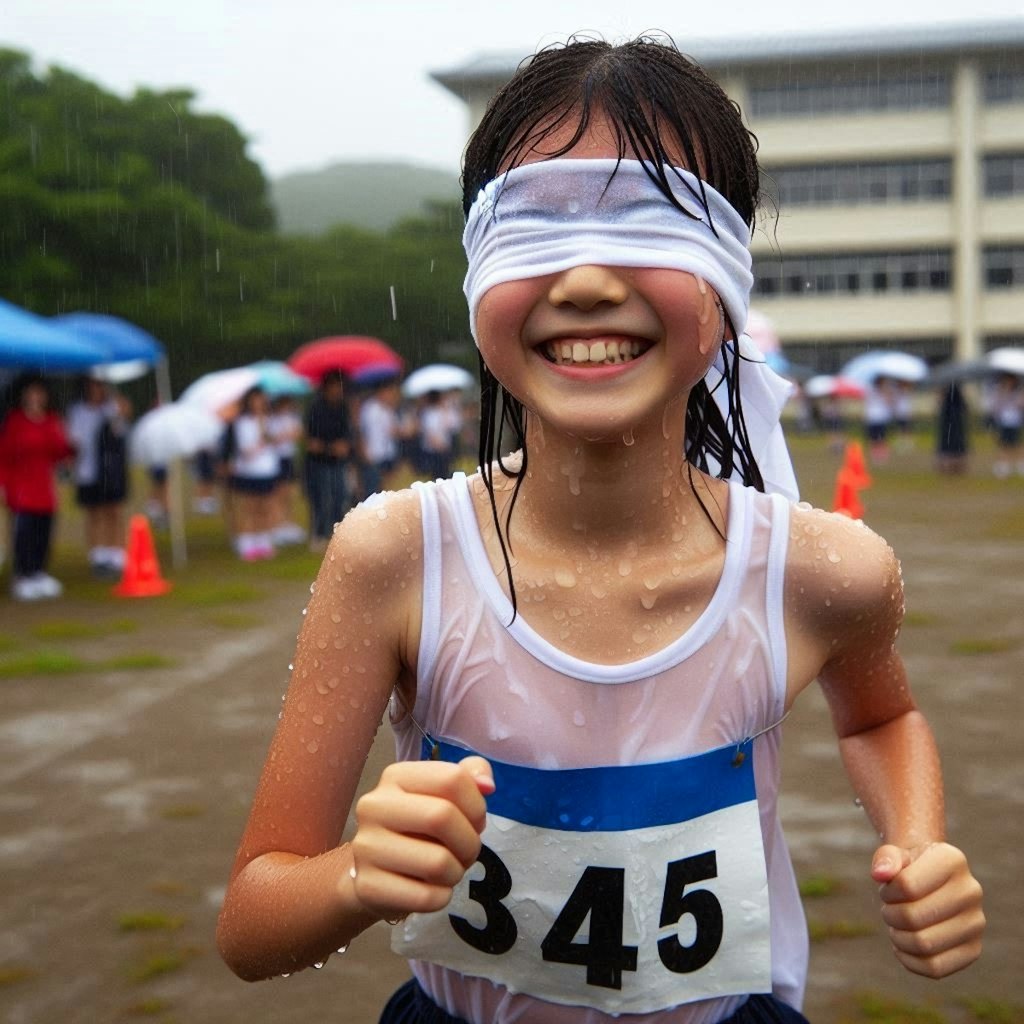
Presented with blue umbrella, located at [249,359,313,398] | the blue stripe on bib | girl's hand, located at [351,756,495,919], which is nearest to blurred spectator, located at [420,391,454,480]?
blue umbrella, located at [249,359,313,398]

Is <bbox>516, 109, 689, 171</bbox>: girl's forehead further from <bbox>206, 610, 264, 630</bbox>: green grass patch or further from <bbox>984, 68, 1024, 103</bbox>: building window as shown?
<bbox>984, 68, 1024, 103</bbox>: building window

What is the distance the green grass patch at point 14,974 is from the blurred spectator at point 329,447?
7.95 meters

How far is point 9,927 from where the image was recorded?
405 centimetres

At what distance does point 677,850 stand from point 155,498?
50.2ft

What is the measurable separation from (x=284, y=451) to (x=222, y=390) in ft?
2.88

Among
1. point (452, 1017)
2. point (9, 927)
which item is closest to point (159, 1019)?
point (9, 927)

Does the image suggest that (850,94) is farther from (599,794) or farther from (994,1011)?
(599,794)

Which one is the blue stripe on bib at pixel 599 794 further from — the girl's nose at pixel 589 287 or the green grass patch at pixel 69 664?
the green grass patch at pixel 69 664

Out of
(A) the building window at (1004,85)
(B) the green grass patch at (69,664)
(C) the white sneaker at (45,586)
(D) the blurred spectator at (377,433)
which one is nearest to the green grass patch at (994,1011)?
(B) the green grass patch at (69,664)

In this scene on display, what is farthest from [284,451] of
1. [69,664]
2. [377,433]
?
[69,664]

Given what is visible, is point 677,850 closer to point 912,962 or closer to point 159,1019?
point 912,962

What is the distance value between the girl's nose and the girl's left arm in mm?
463

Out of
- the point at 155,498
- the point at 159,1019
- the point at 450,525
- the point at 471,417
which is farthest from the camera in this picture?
the point at 471,417

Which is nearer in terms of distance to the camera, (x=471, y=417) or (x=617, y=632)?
(x=617, y=632)
